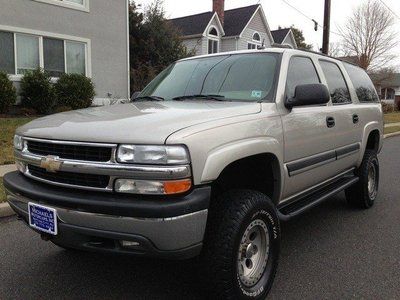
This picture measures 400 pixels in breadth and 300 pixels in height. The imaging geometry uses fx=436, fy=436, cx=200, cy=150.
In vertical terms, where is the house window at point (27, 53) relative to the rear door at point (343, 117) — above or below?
above

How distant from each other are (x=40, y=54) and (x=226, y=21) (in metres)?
20.3

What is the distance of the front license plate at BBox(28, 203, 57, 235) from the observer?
2764 mm

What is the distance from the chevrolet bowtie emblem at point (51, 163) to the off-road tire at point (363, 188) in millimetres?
3884

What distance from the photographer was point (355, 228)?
4824 millimetres

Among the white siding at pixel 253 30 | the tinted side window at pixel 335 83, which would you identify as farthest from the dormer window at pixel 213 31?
the tinted side window at pixel 335 83

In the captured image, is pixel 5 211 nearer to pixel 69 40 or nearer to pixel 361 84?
pixel 361 84

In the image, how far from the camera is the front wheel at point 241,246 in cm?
275

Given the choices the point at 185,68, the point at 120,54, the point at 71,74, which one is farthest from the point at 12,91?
the point at 185,68

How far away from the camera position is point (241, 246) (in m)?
A: 2.92

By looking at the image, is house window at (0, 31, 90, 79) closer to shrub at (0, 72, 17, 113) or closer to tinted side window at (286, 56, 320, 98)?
shrub at (0, 72, 17, 113)

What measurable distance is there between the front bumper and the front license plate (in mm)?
45

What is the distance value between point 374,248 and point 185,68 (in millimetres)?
2574

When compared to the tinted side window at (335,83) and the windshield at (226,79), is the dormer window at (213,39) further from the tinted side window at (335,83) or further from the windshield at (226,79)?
the windshield at (226,79)

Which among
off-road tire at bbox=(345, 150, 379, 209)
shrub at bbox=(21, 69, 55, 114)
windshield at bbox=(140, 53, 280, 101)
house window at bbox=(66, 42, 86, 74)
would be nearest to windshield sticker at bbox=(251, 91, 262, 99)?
windshield at bbox=(140, 53, 280, 101)
